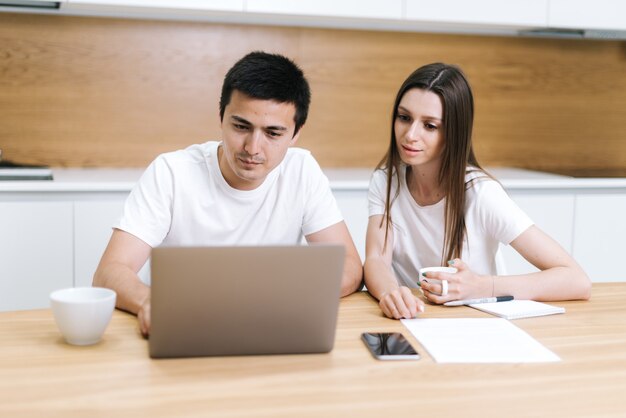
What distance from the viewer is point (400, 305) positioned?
1.50 m

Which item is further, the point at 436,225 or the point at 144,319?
the point at 436,225

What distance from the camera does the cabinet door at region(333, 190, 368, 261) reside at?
9.68 feet

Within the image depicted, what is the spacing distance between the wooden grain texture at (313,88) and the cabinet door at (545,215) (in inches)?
15.8

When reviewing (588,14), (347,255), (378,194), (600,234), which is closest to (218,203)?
(347,255)

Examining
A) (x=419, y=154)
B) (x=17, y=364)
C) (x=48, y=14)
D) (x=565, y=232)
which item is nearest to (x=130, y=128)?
(x=48, y=14)

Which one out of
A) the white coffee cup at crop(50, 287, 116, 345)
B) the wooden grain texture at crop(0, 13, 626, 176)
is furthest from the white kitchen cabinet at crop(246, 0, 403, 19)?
the white coffee cup at crop(50, 287, 116, 345)

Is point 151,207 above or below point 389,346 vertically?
above

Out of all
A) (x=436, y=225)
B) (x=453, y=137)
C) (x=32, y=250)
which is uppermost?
(x=453, y=137)

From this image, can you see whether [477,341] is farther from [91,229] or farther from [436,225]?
[91,229]

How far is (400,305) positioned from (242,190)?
25.2 inches

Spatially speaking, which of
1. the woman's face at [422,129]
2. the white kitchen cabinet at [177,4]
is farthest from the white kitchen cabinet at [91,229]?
the woman's face at [422,129]

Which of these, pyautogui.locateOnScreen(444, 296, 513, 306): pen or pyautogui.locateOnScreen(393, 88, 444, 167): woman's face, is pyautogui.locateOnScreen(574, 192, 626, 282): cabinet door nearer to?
pyautogui.locateOnScreen(393, 88, 444, 167): woman's face

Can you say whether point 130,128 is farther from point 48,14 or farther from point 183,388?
point 183,388

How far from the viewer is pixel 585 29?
11.0 feet
